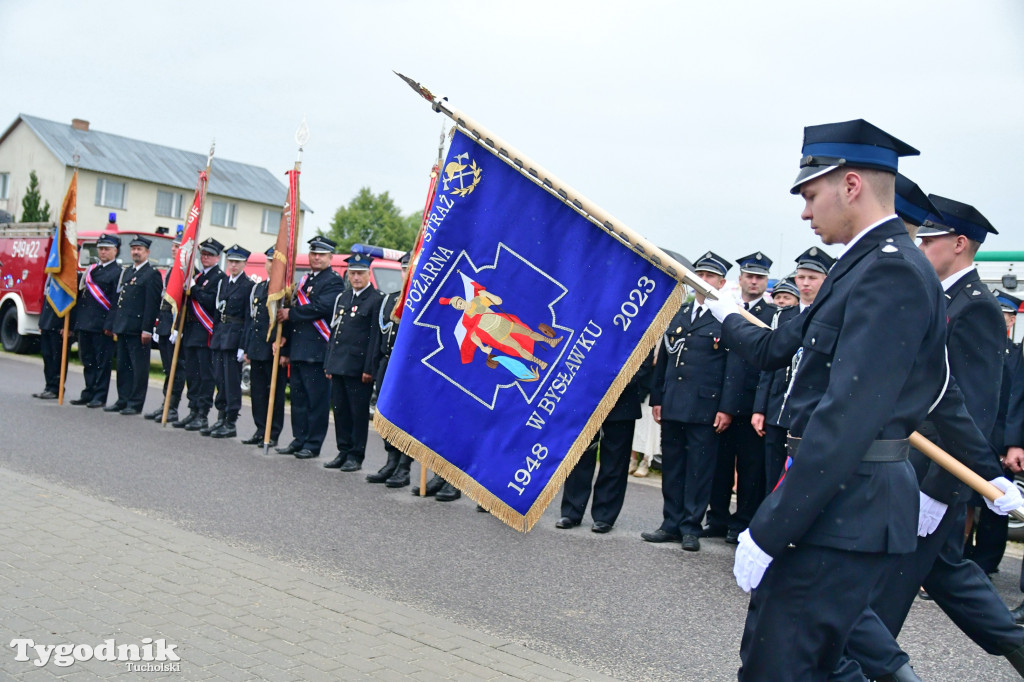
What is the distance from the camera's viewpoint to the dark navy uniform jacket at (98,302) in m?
13.1

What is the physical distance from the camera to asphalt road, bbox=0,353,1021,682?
4961mm

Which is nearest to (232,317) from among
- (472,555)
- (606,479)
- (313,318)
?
(313,318)

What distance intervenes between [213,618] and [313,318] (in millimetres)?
5931

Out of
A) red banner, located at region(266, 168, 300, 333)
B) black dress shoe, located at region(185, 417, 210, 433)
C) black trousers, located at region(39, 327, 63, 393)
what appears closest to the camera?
red banner, located at region(266, 168, 300, 333)

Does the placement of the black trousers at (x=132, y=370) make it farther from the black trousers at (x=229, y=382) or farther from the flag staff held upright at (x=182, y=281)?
the black trousers at (x=229, y=382)

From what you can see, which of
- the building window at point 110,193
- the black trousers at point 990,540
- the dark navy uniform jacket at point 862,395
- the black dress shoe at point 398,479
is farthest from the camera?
the building window at point 110,193

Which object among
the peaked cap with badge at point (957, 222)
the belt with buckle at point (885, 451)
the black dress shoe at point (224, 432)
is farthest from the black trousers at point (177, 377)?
the belt with buckle at point (885, 451)

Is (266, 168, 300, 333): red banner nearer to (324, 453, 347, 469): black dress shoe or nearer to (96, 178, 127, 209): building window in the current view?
(324, 453, 347, 469): black dress shoe

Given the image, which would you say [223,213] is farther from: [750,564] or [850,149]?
[750,564]

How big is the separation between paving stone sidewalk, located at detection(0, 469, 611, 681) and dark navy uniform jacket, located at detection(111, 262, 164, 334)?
6.79 m

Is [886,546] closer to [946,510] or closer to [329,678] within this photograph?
[946,510]

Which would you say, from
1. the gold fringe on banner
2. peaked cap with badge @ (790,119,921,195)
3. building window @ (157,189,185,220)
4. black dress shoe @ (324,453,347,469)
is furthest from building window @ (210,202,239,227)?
peaked cap with badge @ (790,119,921,195)

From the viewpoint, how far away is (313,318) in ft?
33.7

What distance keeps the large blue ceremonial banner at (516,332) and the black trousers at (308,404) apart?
20.6 ft
